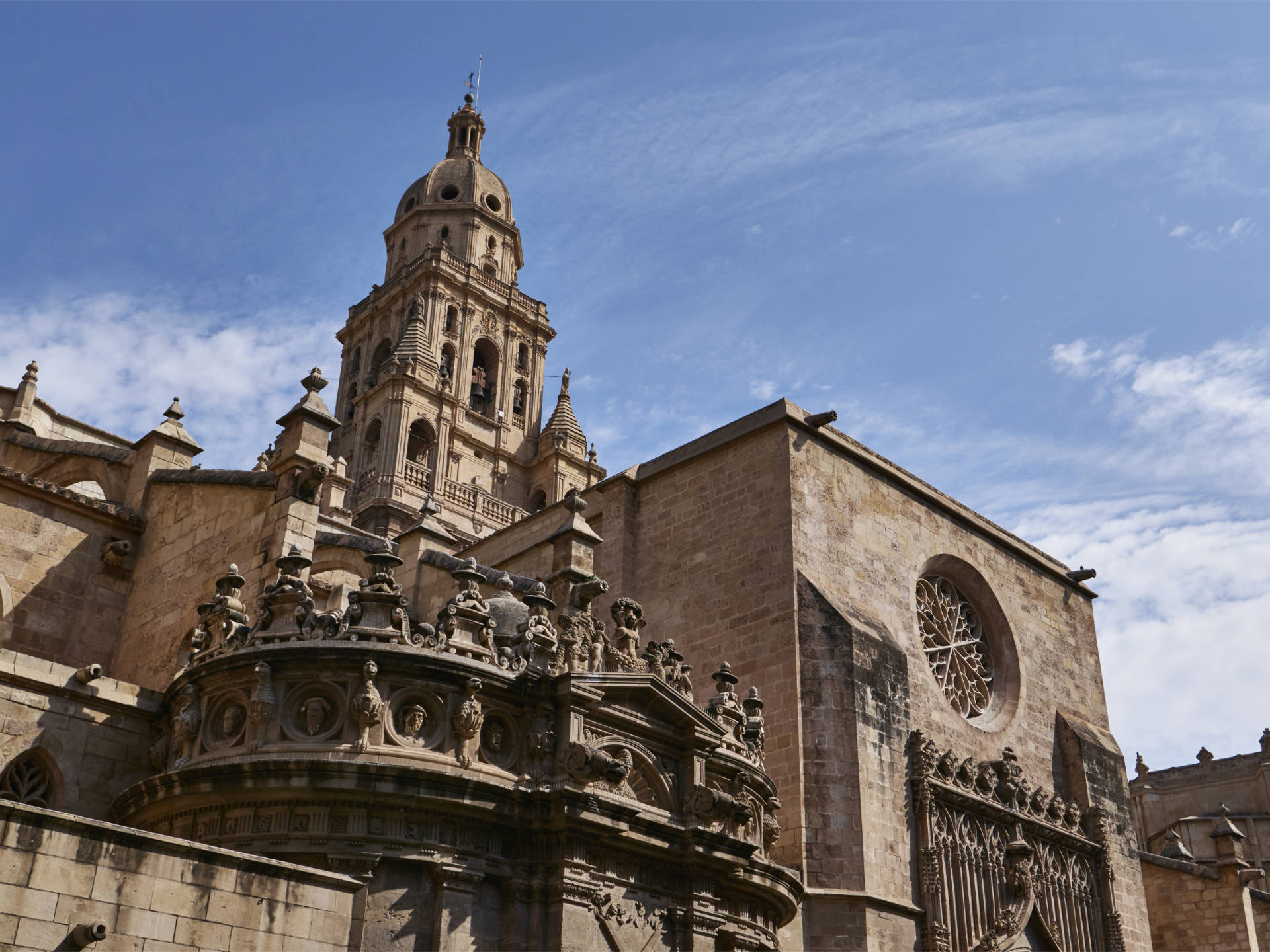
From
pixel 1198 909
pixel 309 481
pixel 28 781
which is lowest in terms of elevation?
pixel 28 781

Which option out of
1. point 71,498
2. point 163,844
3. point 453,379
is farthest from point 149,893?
point 453,379

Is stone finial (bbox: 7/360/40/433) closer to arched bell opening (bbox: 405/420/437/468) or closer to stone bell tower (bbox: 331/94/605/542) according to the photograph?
stone bell tower (bbox: 331/94/605/542)

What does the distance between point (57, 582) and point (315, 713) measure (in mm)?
7373

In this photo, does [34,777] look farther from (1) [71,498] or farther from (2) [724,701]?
(2) [724,701]

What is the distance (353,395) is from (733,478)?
29191mm

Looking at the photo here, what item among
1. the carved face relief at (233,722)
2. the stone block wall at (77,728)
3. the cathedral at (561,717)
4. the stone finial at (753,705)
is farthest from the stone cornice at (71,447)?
the stone finial at (753,705)

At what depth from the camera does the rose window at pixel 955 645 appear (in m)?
21.2

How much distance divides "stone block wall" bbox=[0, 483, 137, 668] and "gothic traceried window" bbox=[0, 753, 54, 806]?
398 centimetres

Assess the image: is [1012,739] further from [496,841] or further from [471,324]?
[471,324]

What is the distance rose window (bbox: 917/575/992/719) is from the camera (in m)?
21.2

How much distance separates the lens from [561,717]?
1274cm

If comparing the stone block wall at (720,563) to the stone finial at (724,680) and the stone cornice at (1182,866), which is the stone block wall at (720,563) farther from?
the stone cornice at (1182,866)

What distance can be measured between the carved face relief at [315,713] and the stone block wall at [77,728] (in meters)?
2.65

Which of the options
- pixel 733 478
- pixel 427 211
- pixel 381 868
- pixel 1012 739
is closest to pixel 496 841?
pixel 381 868
